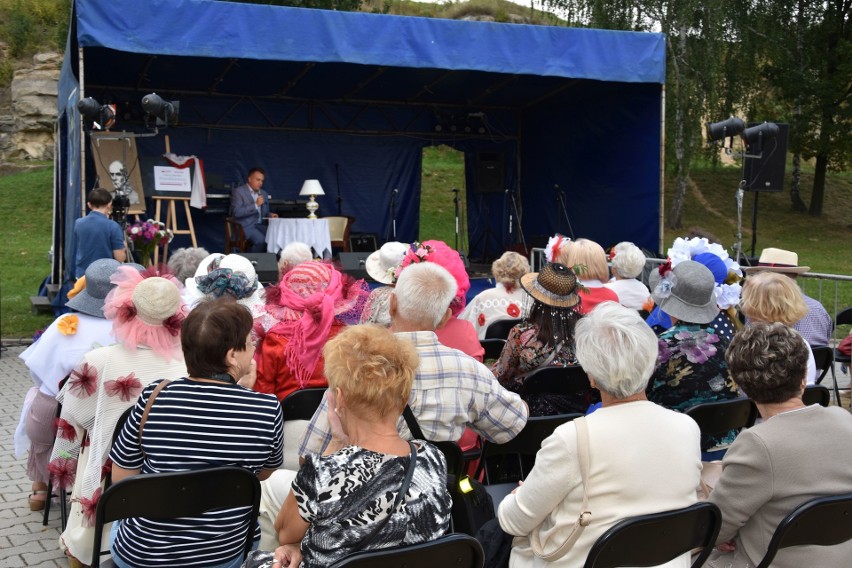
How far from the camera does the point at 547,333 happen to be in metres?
3.32

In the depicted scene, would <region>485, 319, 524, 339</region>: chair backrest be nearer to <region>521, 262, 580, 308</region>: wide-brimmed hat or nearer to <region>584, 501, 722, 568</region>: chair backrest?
<region>521, 262, 580, 308</region>: wide-brimmed hat

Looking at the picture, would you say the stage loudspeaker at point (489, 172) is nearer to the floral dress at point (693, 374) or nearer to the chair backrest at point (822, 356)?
the chair backrest at point (822, 356)

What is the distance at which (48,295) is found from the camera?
31.5 ft

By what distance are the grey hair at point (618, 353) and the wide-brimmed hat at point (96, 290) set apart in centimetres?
207

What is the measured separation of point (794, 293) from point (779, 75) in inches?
816

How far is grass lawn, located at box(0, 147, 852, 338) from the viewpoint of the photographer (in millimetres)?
13406

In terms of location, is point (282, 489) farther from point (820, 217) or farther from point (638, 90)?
point (820, 217)

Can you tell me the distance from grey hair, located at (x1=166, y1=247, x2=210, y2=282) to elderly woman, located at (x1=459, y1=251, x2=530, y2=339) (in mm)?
1676

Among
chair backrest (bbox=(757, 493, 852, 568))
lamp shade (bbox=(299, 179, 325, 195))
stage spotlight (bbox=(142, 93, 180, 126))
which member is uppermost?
stage spotlight (bbox=(142, 93, 180, 126))

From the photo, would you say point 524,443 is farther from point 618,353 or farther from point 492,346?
point 492,346

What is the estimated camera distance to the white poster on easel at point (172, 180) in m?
11.0

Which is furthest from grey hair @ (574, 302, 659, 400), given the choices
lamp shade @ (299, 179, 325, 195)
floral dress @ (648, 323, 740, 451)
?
lamp shade @ (299, 179, 325, 195)

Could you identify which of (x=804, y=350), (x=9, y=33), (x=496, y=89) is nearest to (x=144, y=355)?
(x=804, y=350)

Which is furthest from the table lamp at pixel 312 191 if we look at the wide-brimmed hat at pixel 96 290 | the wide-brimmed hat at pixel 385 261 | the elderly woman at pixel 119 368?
the elderly woman at pixel 119 368
